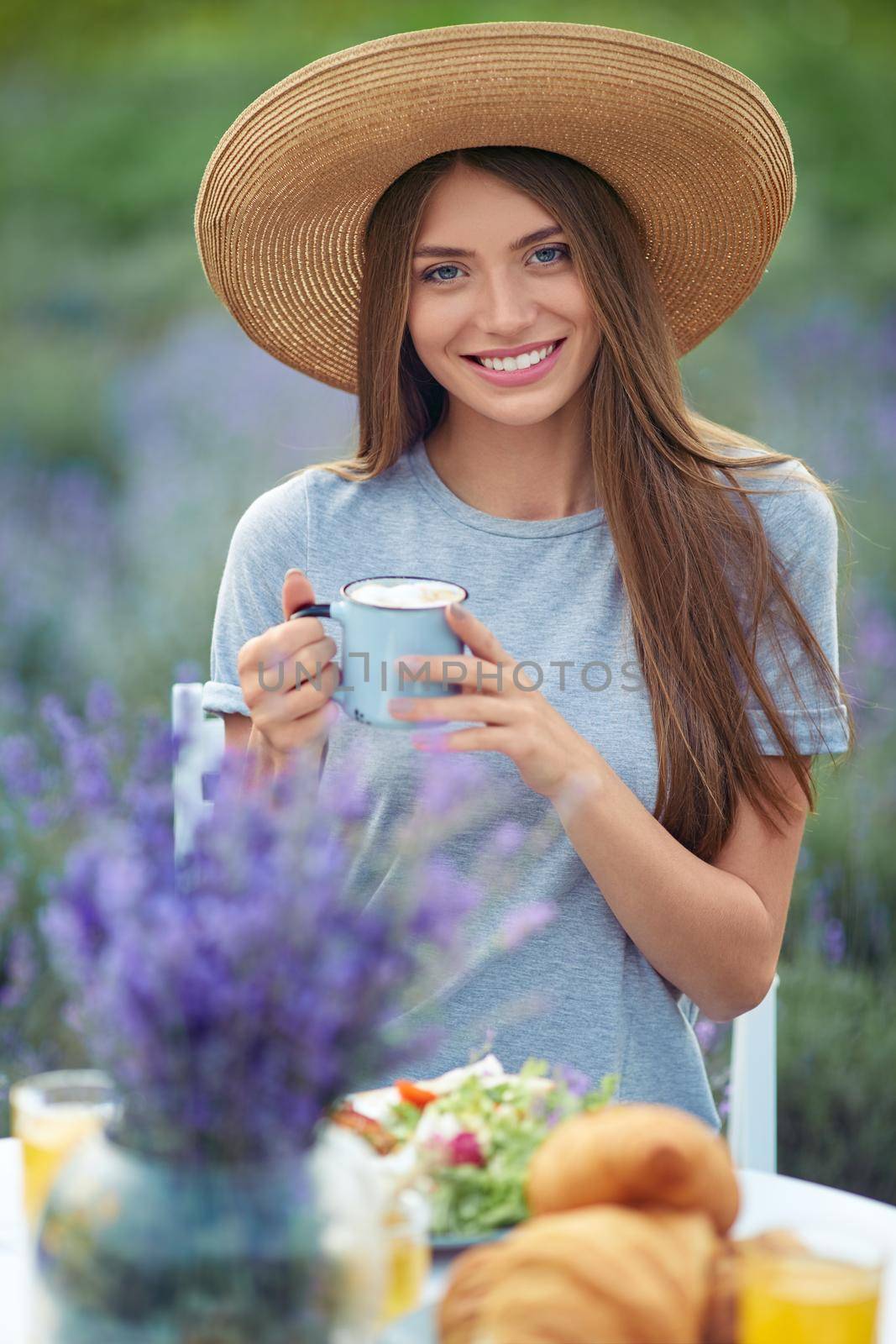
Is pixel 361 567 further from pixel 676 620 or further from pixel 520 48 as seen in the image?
pixel 520 48

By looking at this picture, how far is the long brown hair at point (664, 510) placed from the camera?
73.4 inches

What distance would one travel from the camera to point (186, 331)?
4777mm

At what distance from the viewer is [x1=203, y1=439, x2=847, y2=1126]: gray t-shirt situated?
1.86m

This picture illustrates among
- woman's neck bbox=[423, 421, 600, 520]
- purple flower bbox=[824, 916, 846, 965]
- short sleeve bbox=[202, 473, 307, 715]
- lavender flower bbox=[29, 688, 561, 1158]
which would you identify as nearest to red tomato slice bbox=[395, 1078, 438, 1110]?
lavender flower bbox=[29, 688, 561, 1158]

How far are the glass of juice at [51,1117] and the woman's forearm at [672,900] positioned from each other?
700mm

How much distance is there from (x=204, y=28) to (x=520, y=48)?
3312 millimetres

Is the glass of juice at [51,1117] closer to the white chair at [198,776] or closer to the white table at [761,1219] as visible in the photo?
the white table at [761,1219]

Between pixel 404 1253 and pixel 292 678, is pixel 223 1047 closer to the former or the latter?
pixel 404 1253

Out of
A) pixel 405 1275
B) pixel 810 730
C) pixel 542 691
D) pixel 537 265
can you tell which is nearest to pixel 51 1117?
pixel 405 1275

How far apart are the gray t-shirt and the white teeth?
0.76 feet

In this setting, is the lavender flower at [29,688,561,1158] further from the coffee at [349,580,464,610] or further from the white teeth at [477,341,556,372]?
the white teeth at [477,341,556,372]

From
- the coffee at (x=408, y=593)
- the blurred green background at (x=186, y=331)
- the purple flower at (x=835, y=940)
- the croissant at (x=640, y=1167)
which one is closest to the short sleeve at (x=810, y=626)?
the coffee at (x=408, y=593)

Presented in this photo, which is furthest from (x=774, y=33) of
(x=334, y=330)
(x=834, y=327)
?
(x=334, y=330)

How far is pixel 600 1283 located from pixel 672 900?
37.8 inches
